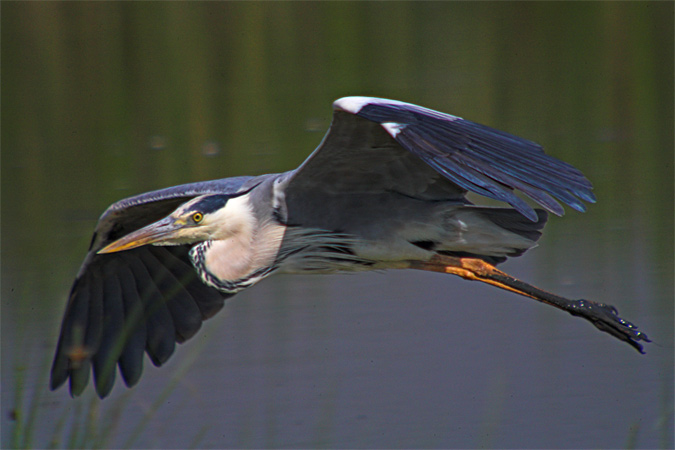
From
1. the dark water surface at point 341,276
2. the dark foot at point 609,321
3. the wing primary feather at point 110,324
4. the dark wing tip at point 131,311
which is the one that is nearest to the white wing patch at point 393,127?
the dark water surface at point 341,276

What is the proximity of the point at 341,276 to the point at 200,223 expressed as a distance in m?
1.88

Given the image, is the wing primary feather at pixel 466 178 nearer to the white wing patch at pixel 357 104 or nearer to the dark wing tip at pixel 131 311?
the white wing patch at pixel 357 104

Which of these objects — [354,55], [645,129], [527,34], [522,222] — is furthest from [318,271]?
[527,34]

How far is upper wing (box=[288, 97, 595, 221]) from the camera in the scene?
320cm

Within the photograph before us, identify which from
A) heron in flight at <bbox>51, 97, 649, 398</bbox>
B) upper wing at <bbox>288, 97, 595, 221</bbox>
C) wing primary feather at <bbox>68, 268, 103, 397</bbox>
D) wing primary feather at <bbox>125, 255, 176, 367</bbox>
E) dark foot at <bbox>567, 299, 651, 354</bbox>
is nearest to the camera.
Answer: upper wing at <bbox>288, 97, 595, 221</bbox>

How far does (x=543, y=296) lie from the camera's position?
4340 mm

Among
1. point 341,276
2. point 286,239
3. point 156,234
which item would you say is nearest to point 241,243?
point 286,239

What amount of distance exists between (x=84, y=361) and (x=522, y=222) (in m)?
2.11

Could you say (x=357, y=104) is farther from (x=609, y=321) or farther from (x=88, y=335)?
(x=88, y=335)

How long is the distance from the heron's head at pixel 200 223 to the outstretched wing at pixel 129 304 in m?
0.29

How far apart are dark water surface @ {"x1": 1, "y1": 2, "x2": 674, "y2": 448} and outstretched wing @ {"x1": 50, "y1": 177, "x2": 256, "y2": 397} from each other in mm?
190

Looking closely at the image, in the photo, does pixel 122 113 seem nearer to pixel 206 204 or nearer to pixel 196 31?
pixel 196 31

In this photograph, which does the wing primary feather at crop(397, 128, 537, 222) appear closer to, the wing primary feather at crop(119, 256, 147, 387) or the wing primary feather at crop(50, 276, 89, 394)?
the wing primary feather at crop(119, 256, 147, 387)

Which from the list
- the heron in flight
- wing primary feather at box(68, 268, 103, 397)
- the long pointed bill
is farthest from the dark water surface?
the long pointed bill
